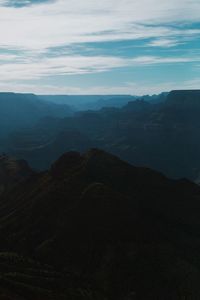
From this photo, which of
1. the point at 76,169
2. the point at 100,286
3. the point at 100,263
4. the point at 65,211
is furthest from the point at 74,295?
the point at 76,169

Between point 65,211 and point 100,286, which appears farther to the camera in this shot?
point 65,211

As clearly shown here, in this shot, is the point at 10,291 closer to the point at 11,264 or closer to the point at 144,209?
the point at 11,264

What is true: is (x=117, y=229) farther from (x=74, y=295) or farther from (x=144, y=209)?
(x=74, y=295)

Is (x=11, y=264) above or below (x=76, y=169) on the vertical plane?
below

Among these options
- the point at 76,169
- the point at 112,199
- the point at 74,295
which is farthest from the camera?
the point at 76,169

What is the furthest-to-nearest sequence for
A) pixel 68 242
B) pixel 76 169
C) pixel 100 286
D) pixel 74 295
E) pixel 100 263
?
pixel 76 169, pixel 68 242, pixel 100 263, pixel 100 286, pixel 74 295

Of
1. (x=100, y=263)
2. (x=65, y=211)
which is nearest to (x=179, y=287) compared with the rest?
(x=100, y=263)
